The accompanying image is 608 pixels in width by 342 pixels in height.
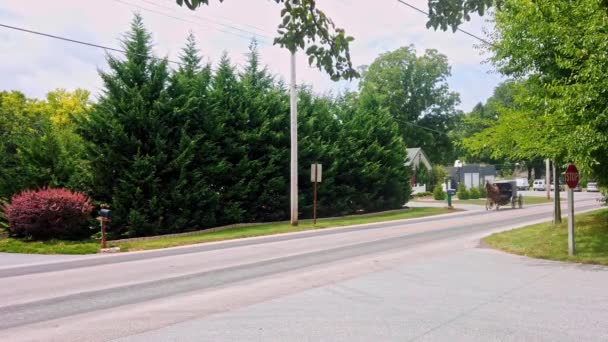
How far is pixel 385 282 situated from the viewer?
9.70m

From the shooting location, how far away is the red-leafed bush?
1778cm

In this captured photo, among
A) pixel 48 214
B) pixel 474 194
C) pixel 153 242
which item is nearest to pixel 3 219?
pixel 48 214

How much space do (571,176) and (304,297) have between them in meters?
8.29

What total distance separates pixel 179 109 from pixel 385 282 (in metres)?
14.6

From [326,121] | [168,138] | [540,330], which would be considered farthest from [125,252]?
[326,121]

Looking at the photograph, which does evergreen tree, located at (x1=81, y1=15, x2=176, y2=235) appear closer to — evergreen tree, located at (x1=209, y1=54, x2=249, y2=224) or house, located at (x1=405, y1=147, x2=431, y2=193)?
evergreen tree, located at (x1=209, y1=54, x2=249, y2=224)

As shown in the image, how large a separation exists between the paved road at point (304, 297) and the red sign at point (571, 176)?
7.01 feet

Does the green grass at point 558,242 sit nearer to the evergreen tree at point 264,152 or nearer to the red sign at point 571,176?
the red sign at point 571,176

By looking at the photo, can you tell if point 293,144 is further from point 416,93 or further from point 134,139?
point 416,93

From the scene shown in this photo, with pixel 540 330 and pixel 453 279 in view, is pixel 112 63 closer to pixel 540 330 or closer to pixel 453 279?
pixel 453 279

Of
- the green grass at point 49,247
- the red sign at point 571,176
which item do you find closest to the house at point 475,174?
the red sign at point 571,176

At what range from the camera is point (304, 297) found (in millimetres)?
8328

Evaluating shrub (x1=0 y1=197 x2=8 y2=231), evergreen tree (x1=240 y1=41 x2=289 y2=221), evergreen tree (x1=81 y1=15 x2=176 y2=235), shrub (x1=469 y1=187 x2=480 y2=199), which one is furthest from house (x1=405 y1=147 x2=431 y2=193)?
shrub (x1=0 y1=197 x2=8 y2=231)

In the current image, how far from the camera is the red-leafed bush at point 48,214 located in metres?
17.8
